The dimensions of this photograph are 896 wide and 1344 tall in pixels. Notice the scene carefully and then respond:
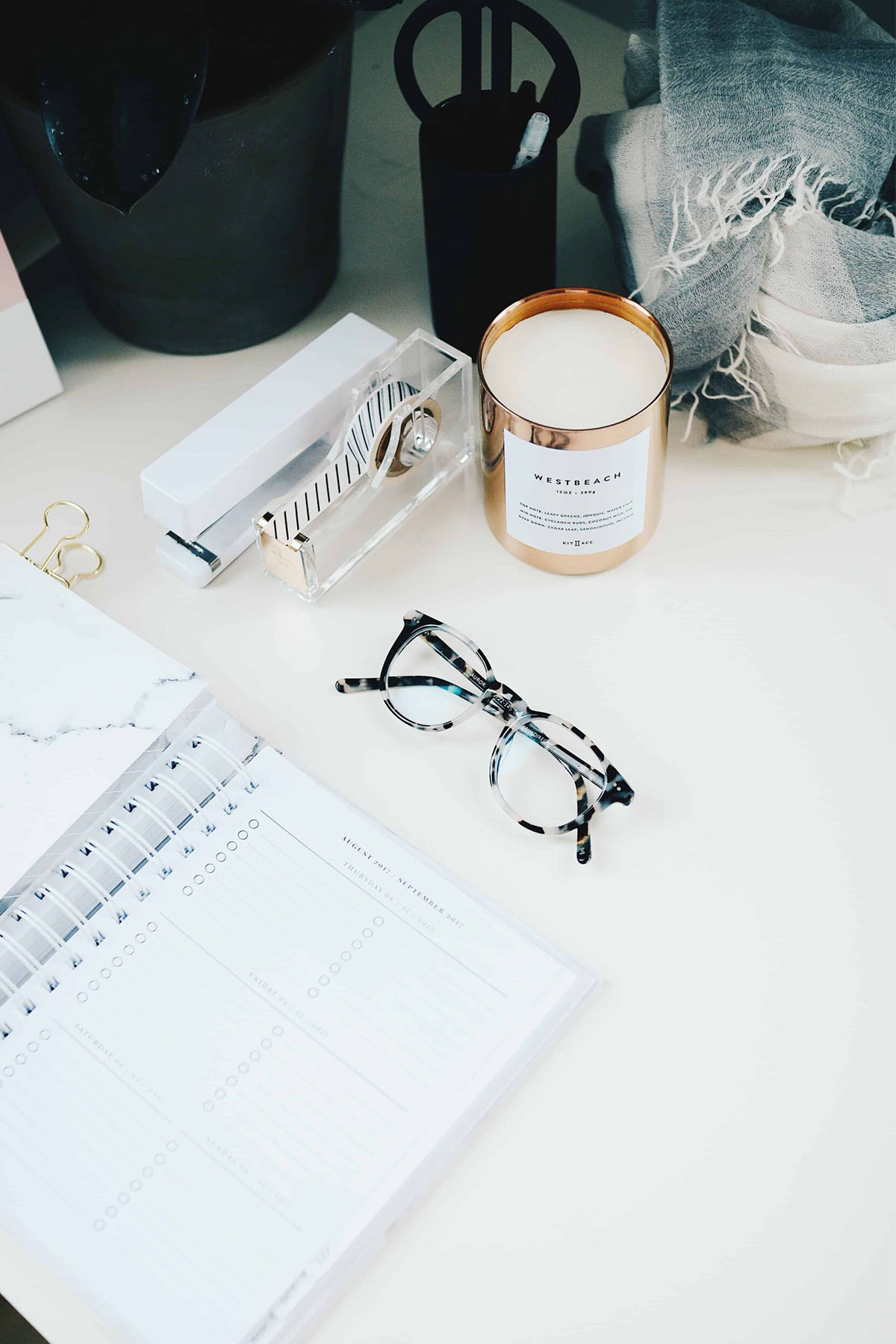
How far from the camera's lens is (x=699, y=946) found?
55 cm

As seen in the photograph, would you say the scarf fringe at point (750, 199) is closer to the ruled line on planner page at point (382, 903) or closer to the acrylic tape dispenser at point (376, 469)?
the acrylic tape dispenser at point (376, 469)

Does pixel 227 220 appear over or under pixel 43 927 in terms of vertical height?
over

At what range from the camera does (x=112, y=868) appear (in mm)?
563

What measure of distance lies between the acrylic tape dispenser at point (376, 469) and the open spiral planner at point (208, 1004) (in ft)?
0.32

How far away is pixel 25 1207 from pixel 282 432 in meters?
0.39

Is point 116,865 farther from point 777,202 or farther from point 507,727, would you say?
point 777,202

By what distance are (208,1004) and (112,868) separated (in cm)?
8

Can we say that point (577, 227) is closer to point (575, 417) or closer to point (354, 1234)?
point (575, 417)

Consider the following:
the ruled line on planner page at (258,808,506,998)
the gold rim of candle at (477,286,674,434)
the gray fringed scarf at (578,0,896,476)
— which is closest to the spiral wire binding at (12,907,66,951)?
the ruled line on planner page at (258,808,506,998)

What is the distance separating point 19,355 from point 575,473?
349 mm

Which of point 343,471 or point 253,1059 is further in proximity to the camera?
point 343,471

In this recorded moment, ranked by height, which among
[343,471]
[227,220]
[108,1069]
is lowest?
[108,1069]

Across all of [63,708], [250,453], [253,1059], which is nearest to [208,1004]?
[253,1059]

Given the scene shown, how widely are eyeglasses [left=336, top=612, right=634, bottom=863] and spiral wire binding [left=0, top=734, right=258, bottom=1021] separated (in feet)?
0.28
